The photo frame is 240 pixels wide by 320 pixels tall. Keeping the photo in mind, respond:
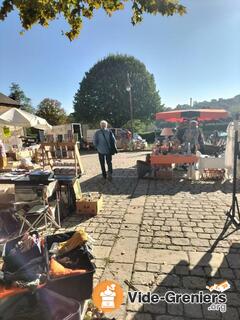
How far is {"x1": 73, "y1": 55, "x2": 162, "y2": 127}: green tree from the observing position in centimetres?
3119

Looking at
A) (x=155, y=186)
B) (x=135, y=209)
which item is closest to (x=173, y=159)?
(x=155, y=186)

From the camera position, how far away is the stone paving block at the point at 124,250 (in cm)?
354

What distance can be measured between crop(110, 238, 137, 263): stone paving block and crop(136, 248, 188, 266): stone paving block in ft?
0.34

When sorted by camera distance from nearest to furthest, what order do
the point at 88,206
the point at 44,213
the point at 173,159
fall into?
the point at 44,213 < the point at 88,206 < the point at 173,159

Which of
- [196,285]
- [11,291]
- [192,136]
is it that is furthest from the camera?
[192,136]

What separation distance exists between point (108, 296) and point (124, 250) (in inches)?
39.3

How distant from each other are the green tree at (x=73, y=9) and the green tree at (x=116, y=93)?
1101 inches

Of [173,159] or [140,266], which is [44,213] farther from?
[173,159]

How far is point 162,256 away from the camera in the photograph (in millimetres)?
3584

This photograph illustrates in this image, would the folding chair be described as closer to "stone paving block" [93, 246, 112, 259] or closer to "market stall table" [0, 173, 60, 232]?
"market stall table" [0, 173, 60, 232]

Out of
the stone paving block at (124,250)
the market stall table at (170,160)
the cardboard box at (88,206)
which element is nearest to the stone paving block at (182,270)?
the stone paving block at (124,250)

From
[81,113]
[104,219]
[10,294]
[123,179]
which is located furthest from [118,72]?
[10,294]

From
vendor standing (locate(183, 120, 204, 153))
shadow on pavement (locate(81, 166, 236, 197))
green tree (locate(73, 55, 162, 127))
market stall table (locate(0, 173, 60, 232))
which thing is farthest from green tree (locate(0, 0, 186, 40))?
green tree (locate(73, 55, 162, 127))

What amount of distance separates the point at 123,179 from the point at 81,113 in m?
24.6
